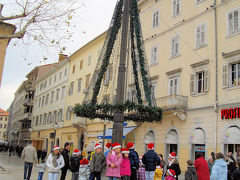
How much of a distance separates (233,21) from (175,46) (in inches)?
216

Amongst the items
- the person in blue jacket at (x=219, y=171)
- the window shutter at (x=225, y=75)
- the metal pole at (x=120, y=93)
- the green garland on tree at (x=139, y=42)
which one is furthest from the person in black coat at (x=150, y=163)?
the window shutter at (x=225, y=75)

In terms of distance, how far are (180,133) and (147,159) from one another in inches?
445

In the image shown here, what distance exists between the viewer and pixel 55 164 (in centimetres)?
988

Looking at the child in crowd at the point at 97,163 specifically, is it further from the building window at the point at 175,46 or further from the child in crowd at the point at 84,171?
the building window at the point at 175,46

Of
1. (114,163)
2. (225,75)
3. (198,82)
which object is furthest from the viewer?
(198,82)

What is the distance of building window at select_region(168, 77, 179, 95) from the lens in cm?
2164

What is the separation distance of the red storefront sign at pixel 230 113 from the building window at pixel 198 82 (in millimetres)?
2375

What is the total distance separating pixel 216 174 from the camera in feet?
27.7

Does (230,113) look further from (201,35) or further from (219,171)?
(219,171)

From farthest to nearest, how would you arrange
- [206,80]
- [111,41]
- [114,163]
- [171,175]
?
1. [206,80]
2. [111,41]
3. [171,175]
4. [114,163]

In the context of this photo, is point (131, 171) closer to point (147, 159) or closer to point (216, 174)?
point (147, 159)

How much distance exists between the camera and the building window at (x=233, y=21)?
688 inches

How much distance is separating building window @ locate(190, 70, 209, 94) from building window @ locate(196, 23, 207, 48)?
1.95 meters

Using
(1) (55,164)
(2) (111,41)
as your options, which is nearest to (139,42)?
(2) (111,41)
